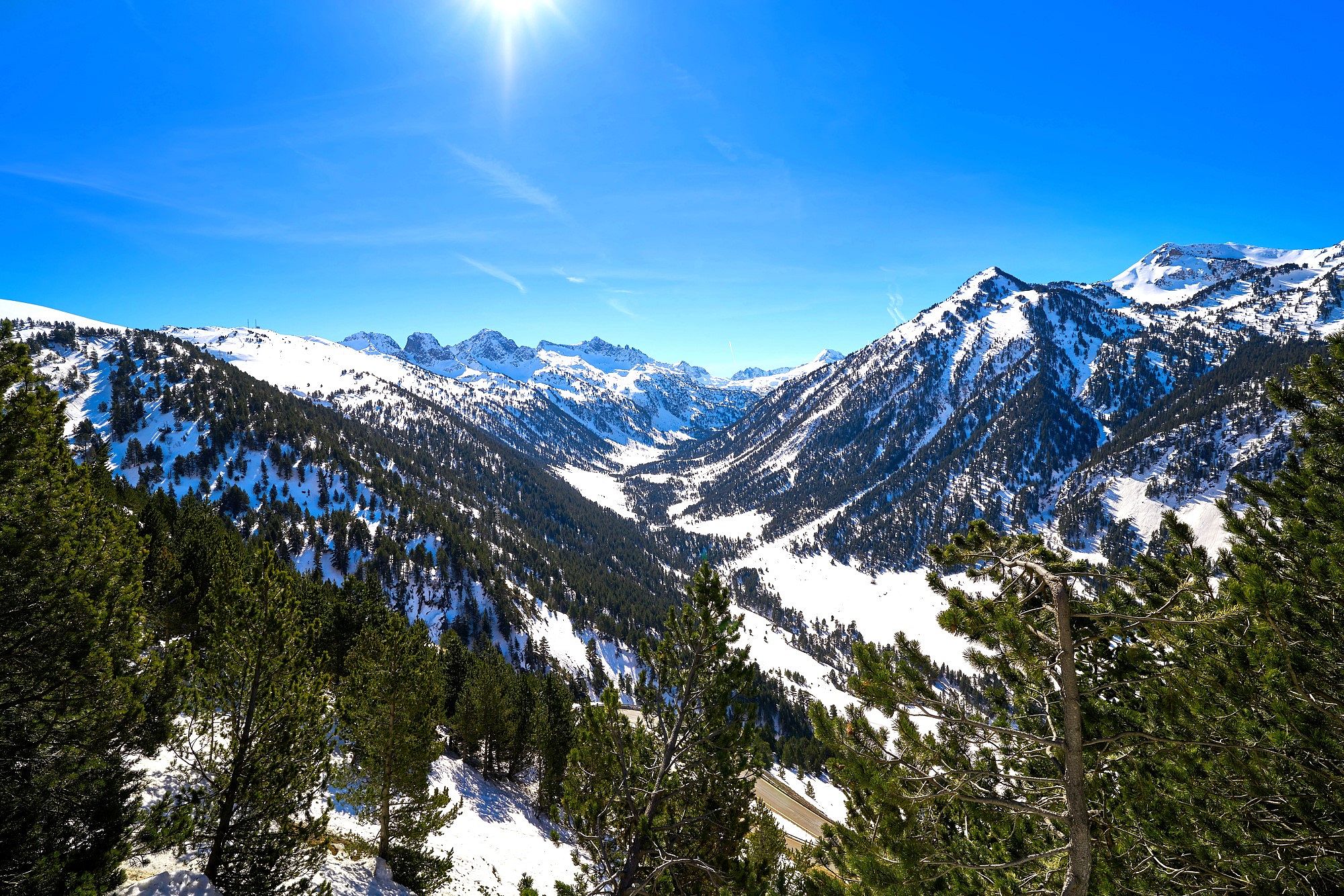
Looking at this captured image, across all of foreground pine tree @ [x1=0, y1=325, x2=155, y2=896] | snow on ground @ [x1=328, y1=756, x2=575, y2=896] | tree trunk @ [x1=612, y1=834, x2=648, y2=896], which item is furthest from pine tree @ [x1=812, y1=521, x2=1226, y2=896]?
snow on ground @ [x1=328, y1=756, x2=575, y2=896]

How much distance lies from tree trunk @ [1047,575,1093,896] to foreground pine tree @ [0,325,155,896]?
15.4 m

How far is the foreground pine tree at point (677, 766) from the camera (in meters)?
11.3

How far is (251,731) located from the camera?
13930mm

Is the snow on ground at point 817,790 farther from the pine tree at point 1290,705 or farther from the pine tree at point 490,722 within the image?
the pine tree at point 1290,705

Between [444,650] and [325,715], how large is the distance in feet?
130

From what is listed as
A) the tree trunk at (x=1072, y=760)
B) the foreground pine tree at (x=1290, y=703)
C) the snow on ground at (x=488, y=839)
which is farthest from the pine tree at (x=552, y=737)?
the tree trunk at (x=1072, y=760)

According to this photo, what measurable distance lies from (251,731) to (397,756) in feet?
32.0

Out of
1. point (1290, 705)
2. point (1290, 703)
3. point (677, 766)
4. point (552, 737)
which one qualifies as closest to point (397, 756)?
point (677, 766)

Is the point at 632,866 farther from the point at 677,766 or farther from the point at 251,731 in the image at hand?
the point at 251,731

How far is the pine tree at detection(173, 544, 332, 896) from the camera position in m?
13.6

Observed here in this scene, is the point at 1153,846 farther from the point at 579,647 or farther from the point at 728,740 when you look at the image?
the point at 579,647

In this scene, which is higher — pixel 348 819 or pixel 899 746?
pixel 899 746

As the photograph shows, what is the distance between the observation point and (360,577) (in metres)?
116

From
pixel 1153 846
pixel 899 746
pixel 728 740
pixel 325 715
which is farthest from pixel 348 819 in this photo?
pixel 1153 846
